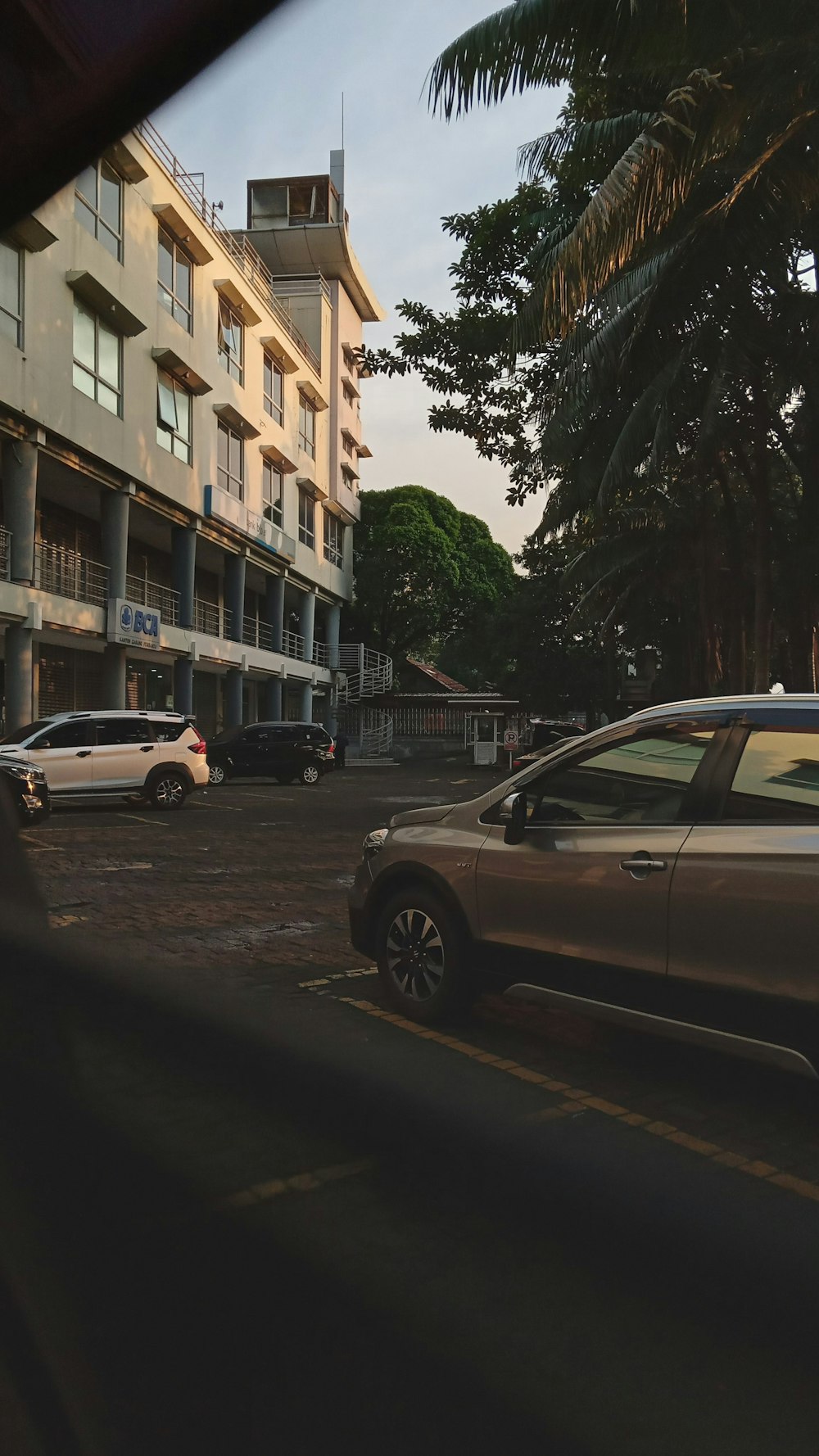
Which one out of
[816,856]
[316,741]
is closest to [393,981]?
[816,856]

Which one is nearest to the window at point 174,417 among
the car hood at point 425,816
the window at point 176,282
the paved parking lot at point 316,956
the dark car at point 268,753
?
the window at point 176,282

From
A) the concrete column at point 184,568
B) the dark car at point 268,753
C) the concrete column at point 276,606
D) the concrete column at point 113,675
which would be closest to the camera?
the concrete column at point 113,675

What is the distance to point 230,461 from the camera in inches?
1437

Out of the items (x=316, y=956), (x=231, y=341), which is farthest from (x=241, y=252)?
(x=316, y=956)

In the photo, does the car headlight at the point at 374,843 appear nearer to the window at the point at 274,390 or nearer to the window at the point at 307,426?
the window at the point at 274,390

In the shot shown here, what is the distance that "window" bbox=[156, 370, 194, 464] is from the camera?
96.6ft

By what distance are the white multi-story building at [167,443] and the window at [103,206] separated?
63 mm

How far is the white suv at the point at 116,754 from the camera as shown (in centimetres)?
1806

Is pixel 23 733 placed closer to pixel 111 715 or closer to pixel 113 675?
pixel 111 715

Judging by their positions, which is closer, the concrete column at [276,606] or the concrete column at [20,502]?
the concrete column at [20,502]

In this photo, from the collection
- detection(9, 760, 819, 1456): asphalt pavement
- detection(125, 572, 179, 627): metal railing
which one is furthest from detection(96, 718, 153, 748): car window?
detection(9, 760, 819, 1456): asphalt pavement

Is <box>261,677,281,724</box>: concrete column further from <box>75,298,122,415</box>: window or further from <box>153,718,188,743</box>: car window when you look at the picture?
<box>153,718,188,743</box>: car window

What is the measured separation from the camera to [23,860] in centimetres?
291

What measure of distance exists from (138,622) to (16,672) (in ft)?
17.8
